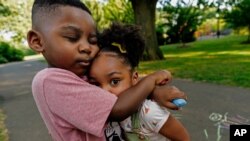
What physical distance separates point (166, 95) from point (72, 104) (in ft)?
1.15

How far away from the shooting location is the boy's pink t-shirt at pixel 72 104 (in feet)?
4.38

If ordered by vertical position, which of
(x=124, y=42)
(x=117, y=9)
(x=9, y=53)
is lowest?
(x=9, y=53)

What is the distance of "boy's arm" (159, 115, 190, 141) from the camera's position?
1414 mm

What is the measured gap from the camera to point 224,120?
569cm

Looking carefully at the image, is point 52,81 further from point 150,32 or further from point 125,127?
point 150,32

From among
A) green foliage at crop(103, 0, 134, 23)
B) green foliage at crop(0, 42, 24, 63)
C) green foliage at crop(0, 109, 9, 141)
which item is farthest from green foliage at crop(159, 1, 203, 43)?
green foliage at crop(0, 109, 9, 141)

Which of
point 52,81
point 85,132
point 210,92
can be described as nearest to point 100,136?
point 85,132

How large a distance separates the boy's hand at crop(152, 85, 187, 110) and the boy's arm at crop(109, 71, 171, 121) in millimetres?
Result: 29

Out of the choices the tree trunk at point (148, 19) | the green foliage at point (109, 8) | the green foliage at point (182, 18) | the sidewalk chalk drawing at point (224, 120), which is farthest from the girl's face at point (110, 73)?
the green foliage at point (109, 8)

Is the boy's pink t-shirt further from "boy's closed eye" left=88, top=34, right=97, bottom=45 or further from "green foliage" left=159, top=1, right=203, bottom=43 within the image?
"green foliage" left=159, top=1, right=203, bottom=43

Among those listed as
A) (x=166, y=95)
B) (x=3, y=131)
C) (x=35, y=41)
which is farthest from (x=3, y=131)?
(x=166, y=95)

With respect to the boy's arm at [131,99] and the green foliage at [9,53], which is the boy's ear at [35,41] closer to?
the boy's arm at [131,99]

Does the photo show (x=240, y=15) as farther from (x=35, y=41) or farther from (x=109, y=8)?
(x=35, y=41)

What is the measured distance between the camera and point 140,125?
4.66 feet
